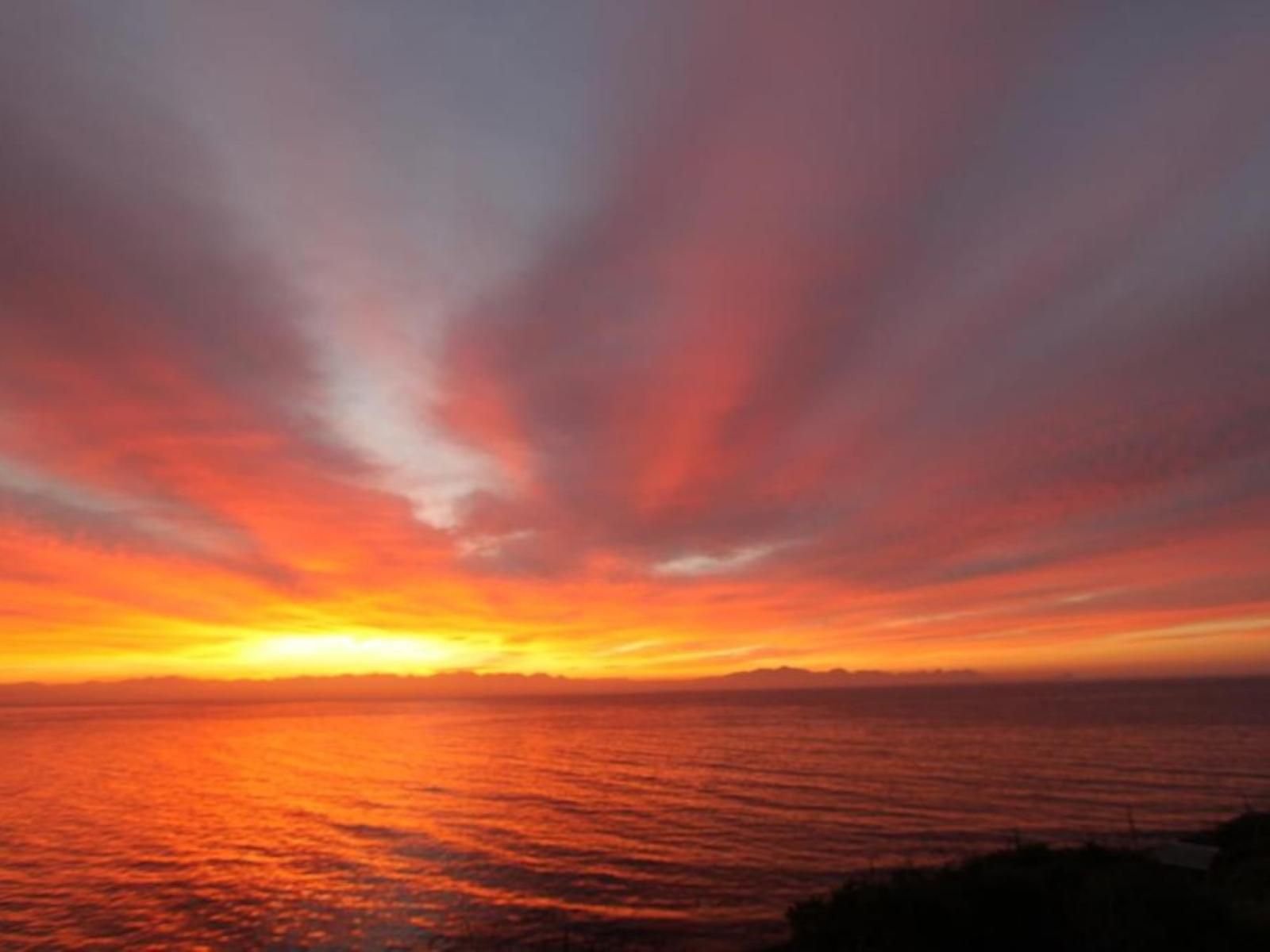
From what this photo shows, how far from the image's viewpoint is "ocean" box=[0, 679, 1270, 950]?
3400cm

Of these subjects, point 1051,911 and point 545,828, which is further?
point 545,828

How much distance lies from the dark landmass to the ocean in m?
5.41

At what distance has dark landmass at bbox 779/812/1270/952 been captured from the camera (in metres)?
21.5

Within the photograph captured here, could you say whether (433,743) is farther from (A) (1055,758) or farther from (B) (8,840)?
(A) (1055,758)

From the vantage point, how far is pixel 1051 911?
24875 millimetres

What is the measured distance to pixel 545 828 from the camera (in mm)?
54031

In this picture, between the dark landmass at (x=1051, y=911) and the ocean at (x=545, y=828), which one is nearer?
the dark landmass at (x=1051, y=911)

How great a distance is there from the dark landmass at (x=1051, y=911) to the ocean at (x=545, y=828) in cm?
541

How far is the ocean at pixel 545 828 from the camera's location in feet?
112

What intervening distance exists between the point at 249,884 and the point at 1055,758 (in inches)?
3056

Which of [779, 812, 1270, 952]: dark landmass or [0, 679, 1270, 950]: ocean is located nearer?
[779, 812, 1270, 952]: dark landmass

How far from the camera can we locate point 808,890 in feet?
116

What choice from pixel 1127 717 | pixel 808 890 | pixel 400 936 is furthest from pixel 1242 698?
pixel 400 936

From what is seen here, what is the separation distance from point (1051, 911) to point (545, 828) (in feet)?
121
